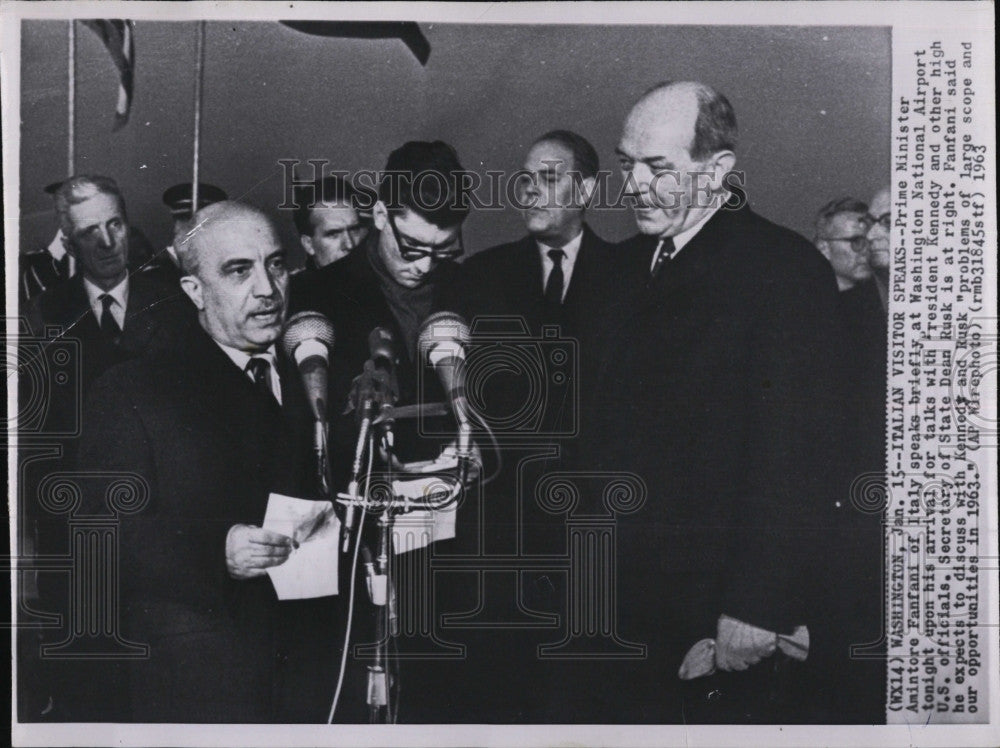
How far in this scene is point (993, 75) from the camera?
1.20m

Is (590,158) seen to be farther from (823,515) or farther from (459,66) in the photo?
(823,515)

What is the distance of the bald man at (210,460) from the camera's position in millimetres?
1188

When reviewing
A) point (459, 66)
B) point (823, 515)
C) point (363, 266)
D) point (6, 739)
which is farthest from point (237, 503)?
point (823, 515)

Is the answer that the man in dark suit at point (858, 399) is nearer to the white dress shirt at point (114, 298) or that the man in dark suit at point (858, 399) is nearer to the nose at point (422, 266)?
the nose at point (422, 266)

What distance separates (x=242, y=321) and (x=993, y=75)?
1.22 meters

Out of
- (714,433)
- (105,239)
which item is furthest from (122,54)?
(714,433)

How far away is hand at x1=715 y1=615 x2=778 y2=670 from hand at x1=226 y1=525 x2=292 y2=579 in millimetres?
677

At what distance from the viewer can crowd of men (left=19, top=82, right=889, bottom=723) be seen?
3.90 feet

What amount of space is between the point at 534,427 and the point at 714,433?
0.28 m

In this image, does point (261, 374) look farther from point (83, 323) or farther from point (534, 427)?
point (534, 427)

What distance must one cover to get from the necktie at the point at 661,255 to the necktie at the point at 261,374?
61 cm

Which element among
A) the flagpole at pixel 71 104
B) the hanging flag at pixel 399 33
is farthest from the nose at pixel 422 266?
the flagpole at pixel 71 104

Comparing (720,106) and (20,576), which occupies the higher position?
(720,106)

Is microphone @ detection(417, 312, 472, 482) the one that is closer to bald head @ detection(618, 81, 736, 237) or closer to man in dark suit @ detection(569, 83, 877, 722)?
man in dark suit @ detection(569, 83, 877, 722)
